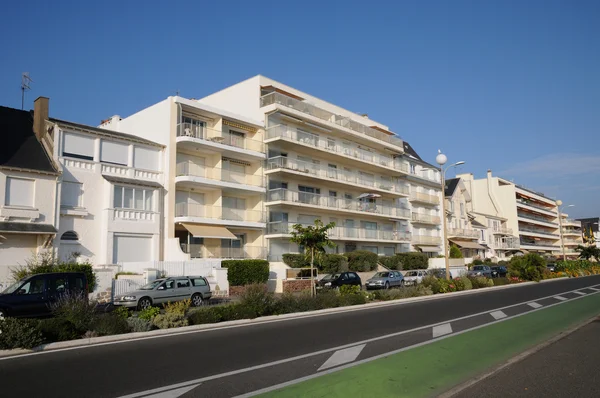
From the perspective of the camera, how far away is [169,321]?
1446cm

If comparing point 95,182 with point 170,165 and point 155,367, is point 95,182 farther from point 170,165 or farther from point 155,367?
point 155,367

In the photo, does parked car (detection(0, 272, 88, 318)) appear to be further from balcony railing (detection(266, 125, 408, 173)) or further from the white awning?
balcony railing (detection(266, 125, 408, 173))

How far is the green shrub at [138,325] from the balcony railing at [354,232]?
23340 mm

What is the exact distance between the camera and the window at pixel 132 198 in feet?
93.9

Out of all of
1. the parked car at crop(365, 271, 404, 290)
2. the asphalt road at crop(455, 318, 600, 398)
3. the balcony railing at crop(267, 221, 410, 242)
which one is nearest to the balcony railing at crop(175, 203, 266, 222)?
the balcony railing at crop(267, 221, 410, 242)

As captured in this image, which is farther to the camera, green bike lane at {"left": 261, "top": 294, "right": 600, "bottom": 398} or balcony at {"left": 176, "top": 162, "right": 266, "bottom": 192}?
balcony at {"left": 176, "top": 162, "right": 266, "bottom": 192}

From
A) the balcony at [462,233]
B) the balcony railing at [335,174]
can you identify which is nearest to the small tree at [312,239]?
the balcony railing at [335,174]

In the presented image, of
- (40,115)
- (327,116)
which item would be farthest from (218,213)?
(327,116)

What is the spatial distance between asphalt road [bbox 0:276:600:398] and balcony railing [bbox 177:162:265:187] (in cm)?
1899

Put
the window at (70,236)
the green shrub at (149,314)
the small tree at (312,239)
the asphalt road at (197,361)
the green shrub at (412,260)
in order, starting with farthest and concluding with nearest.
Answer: the green shrub at (412,260) → the window at (70,236) → the small tree at (312,239) → the green shrub at (149,314) → the asphalt road at (197,361)

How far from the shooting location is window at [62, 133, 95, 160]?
2703 centimetres

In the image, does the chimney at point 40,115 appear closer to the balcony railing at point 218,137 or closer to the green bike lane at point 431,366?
the balcony railing at point 218,137

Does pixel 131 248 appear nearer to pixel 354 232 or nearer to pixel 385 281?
pixel 385 281

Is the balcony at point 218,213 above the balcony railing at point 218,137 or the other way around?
the other way around
